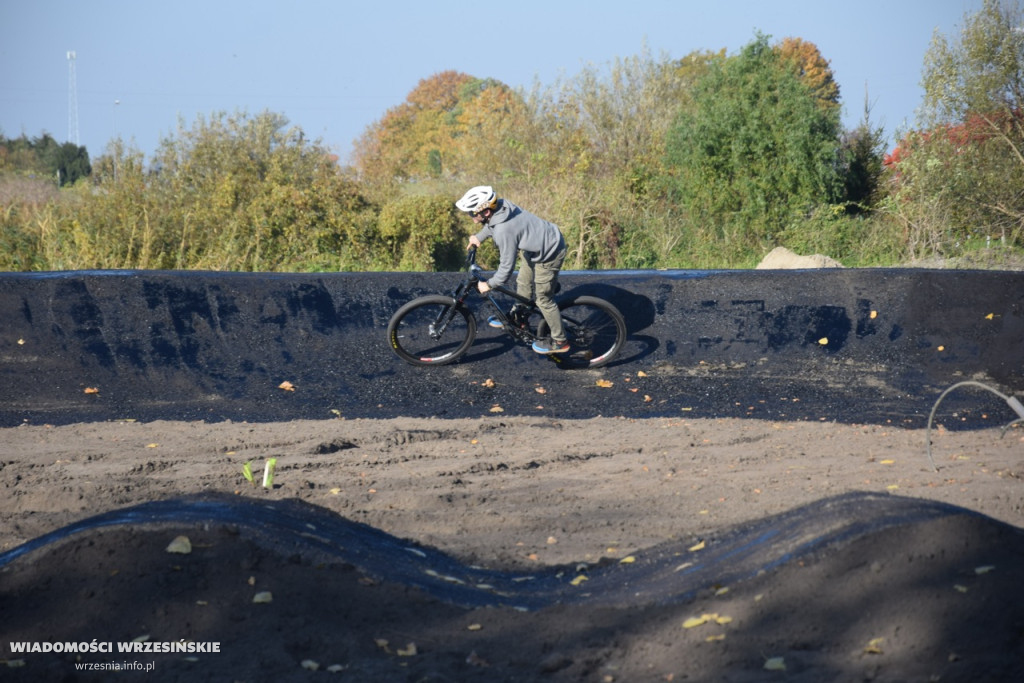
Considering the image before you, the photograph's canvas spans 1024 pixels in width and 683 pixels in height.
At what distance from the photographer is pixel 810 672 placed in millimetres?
3469

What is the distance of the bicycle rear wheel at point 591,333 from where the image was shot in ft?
34.3

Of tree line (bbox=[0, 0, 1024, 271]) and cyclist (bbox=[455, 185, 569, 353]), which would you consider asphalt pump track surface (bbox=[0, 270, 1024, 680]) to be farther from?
tree line (bbox=[0, 0, 1024, 271])

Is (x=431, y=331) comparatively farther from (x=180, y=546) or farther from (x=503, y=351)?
(x=180, y=546)

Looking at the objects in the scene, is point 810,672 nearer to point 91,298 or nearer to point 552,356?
point 552,356

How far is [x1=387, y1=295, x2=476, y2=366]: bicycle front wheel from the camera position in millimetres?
10180

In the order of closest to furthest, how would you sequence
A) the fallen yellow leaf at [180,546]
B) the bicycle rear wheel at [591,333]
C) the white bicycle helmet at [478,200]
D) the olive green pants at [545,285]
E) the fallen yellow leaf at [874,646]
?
the fallen yellow leaf at [874,646] → the fallen yellow leaf at [180,546] → the white bicycle helmet at [478,200] → the olive green pants at [545,285] → the bicycle rear wheel at [591,333]

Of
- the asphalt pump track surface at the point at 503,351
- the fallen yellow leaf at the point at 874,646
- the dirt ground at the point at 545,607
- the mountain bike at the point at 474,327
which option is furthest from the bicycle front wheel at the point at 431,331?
A: the fallen yellow leaf at the point at 874,646

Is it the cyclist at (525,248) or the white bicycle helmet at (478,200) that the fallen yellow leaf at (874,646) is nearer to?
the cyclist at (525,248)

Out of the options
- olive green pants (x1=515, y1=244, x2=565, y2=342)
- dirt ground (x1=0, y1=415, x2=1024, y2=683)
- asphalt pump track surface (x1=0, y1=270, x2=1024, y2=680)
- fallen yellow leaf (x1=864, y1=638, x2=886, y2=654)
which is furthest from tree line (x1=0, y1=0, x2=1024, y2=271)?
fallen yellow leaf (x1=864, y1=638, x2=886, y2=654)

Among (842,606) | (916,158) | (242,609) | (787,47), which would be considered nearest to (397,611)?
(242,609)

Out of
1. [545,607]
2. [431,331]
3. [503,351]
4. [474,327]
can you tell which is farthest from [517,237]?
[545,607]

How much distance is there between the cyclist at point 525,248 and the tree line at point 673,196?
799 centimetres

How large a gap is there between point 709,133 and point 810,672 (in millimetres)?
20639

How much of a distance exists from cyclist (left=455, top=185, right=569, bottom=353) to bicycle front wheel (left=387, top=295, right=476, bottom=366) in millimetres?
429
